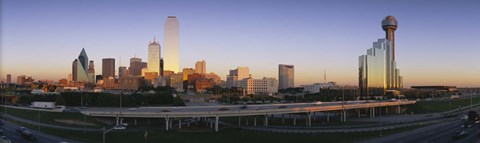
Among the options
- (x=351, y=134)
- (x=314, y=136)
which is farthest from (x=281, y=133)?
(x=351, y=134)

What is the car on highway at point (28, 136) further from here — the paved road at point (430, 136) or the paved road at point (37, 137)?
the paved road at point (430, 136)

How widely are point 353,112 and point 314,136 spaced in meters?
71.4

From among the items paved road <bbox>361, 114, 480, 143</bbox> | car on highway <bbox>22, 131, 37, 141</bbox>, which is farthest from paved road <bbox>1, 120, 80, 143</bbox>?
paved road <bbox>361, 114, 480, 143</bbox>

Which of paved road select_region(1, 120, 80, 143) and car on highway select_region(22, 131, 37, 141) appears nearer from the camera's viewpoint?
paved road select_region(1, 120, 80, 143)

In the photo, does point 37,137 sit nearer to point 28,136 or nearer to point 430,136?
point 28,136

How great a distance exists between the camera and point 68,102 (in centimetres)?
9925

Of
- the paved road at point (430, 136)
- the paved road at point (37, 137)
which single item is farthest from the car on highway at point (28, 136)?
the paved road at point (430, 136)

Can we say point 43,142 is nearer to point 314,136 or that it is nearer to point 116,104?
point 314,136

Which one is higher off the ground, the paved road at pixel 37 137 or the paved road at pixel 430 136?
the paved road at pixel 37 137

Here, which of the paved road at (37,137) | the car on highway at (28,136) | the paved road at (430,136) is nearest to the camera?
the paved road at (37,137)

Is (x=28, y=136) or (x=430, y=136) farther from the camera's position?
(x=430, y=136)

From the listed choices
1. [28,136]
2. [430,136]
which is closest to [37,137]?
[28,136]

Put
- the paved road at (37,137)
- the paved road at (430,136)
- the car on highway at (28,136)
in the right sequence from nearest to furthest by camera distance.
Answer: the paved road at (37,137), the car on highway at (28,136), the paved road at (430,136)

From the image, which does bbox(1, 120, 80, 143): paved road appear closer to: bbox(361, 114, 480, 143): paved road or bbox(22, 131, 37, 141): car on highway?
bbox(22, 131, 37, 141): car on highway
